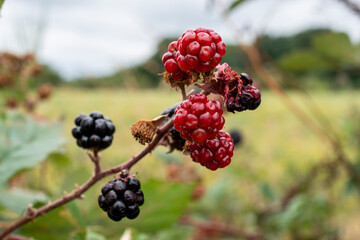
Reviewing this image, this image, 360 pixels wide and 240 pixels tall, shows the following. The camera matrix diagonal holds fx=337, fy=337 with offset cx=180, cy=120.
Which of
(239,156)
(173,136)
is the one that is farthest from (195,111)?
(239,156)

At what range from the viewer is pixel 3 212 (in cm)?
120

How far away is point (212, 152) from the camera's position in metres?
0.55

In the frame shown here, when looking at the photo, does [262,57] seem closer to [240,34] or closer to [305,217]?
[240,34]

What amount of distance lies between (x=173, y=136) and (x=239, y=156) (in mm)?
2174

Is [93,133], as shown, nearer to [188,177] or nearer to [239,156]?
[188,177]

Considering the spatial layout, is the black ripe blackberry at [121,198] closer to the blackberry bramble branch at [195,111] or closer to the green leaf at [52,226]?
the blackberry bramble branch at [195,111]

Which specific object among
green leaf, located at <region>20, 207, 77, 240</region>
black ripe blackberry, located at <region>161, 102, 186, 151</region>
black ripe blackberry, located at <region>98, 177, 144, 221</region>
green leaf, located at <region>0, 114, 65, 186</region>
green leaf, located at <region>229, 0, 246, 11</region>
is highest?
green leaf, located at <region>229, 0, 246, 11</region>

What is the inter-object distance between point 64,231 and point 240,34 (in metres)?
1.02

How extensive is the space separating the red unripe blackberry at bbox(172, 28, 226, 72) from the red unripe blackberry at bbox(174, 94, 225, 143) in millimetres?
48

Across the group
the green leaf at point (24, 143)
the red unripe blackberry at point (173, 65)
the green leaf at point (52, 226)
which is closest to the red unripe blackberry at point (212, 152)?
the red unripe blackberry at point (173, 65)

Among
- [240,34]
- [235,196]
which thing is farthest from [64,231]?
[235,196]

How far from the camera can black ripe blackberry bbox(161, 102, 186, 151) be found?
617 mm

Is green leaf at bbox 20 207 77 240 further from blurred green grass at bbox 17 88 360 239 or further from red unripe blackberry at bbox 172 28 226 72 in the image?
red unripe blackberry at bbox 172 28 226 72

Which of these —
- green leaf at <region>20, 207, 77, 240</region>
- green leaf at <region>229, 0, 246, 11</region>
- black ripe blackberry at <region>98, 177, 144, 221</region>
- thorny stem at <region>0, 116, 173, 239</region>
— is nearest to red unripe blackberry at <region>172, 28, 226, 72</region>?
thorny stem at <region>0, 116, 173, 239</region>
